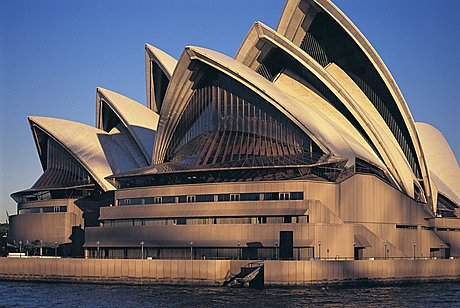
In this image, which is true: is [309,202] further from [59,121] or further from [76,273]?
[59,121]

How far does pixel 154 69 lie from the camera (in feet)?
354

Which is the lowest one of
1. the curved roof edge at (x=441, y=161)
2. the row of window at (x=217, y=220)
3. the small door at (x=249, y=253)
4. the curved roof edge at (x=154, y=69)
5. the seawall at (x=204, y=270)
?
the seawall at (x=204, y=270)

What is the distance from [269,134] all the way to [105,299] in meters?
29.6

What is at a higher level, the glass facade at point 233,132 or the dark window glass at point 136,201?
the glass facade at point 233,132

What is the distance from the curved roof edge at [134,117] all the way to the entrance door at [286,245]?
87.1ft

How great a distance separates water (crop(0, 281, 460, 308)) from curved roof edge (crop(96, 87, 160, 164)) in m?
26.3

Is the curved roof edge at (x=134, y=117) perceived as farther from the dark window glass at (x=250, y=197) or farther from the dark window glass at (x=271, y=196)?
the dark window glass at (x=271, y=196)

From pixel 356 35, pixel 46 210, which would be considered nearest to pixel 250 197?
pixel 356 35

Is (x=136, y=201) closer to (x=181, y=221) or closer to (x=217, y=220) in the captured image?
(x=181, y=221)

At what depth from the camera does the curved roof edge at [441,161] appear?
10419 centimetres

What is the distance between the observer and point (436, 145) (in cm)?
11038

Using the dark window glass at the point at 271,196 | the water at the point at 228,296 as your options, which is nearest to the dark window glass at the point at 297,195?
the dark window glass at the point at 271,196

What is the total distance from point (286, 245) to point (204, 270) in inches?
308

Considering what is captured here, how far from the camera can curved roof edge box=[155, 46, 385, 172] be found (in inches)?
3346
